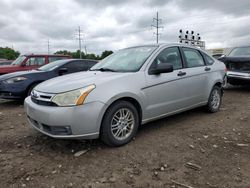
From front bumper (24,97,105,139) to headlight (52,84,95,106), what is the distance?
0.22ft

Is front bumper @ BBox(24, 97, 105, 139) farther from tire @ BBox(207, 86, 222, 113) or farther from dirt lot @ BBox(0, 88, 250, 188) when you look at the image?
tire @ BBox(207, 86, 222, 113)

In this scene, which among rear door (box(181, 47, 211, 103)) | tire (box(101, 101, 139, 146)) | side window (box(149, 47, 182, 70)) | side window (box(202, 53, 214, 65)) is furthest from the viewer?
side window (box(202, 53, 214, 65))

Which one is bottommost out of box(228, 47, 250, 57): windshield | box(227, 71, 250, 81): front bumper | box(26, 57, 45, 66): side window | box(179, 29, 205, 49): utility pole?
box(227, 71, 250, 81): front bumper

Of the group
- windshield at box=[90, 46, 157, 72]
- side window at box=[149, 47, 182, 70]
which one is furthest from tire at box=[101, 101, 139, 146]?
side window at box=[149, 47, 182, 70]

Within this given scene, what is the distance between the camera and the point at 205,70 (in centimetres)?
489

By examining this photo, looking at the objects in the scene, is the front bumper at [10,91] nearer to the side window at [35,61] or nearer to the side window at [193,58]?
the side window at [35,61]

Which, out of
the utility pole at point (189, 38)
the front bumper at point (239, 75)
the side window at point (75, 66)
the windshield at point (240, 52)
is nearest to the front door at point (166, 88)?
the side window at point (75, 66)

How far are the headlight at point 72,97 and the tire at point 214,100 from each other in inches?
124

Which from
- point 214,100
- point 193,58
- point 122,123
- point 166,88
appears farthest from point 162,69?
point 214,100

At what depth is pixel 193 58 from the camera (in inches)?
Result: 188

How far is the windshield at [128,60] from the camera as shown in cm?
386

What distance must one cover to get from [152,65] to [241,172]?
6.67 ft

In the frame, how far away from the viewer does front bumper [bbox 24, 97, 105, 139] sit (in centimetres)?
295

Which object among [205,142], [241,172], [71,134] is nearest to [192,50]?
[205,142]
